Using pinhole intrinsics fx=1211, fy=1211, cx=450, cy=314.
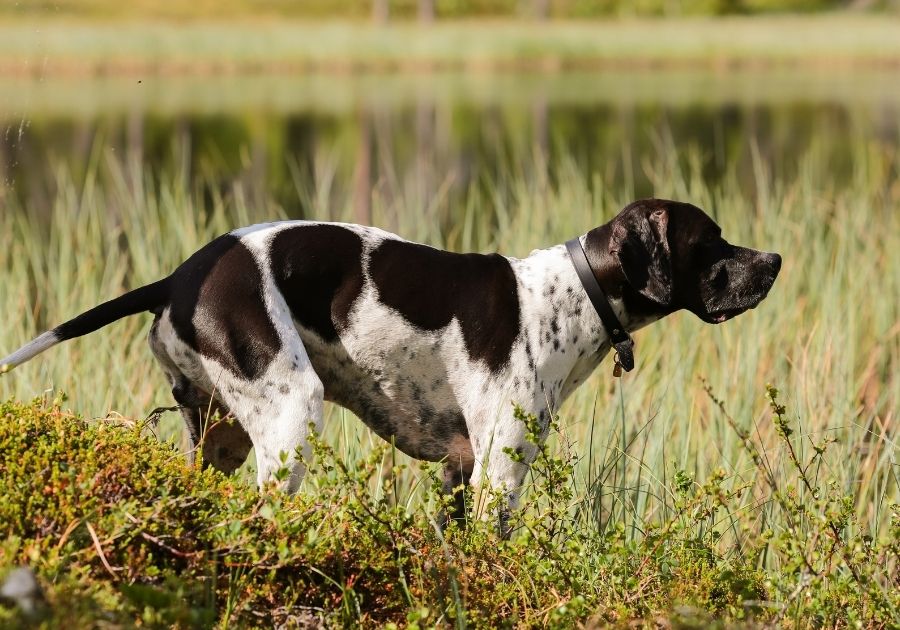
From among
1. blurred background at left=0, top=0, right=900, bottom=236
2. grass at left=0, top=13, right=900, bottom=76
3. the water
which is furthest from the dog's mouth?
grass at left=0, top=13, right=900, bottom=76

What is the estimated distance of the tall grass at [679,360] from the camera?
4566 millimetres

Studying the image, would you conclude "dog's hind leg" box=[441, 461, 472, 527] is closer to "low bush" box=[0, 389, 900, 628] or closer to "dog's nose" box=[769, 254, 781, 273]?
"low bush" box=[0, 389, 900, 628]

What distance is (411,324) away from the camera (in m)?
3.65

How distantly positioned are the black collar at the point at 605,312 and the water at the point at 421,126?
19.5ft

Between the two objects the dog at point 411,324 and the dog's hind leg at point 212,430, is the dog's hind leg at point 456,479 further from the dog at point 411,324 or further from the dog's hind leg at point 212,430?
the dog's hind leg at point 212,430

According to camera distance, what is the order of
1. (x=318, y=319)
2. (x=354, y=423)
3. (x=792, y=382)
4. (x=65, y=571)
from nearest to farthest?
1. (x=65, y=571)
2. (x=318, y=319)
3. (x=354, y=423)
4. (x=792, y=382)

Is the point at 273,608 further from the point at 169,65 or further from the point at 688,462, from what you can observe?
the point at 169,65

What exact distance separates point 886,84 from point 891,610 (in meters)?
25.6

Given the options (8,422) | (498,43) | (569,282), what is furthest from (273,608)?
(498,43)

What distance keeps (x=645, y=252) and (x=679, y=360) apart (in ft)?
5.80

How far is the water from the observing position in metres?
14.3

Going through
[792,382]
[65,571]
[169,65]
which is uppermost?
[65,571]

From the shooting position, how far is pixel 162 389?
5.18 metres

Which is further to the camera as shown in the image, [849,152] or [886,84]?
[886,84]
